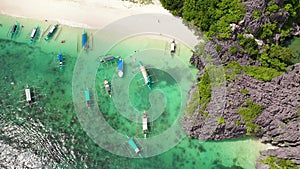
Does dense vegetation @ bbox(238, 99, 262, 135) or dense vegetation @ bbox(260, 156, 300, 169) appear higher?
dense vegetation @ bbox(238, 99, 262, 135)

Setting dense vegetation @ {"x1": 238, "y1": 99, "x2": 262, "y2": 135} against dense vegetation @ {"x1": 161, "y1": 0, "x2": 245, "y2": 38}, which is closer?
dense vegetation @ {"x1": 238, "y1": 99, "x2": 262, "y2": 135}

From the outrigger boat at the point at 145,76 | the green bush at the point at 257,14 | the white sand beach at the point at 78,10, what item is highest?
the white sand beach at the point at 78,10

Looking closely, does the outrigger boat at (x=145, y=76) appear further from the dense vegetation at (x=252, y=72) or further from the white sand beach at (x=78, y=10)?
the dense vegetation at (x=252, y=72)

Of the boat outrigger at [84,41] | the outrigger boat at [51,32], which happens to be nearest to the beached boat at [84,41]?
the boat outrigger at [84,41]

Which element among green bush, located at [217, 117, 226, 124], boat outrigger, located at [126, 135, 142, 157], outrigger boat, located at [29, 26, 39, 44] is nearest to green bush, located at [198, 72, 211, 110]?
green bush, located at [217, 117, 226, 124]

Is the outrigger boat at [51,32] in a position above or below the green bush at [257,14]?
below

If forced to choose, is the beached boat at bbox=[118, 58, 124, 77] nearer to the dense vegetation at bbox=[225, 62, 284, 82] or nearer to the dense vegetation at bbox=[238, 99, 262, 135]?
the dense vegetation at bbox=[225, 62, 284, 82]

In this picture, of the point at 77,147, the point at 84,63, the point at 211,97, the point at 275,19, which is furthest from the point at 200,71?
the point at 77,147

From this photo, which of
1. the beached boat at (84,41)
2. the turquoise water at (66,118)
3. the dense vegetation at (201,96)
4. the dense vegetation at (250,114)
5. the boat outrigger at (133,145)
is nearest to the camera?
the turquoise water at (66,118)

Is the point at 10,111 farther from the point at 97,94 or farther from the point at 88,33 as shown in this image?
the point at 88,33
